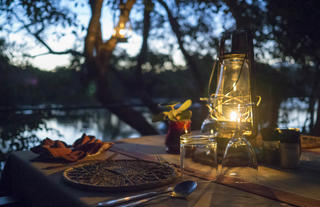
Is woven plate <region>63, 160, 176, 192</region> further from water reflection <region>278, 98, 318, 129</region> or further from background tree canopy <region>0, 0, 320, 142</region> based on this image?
water reflection <region>278, 98, 318, 129</region>

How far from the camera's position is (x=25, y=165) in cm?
110

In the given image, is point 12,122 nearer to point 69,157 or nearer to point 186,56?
point 69,157

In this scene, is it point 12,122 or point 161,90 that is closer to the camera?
point 12,122

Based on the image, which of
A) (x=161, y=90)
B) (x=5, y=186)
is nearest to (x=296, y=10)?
(x=5, y=186)

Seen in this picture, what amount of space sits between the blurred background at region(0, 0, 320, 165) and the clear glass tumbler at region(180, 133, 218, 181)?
1.32 m

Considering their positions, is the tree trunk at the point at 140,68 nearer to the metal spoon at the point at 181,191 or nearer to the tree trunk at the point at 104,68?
the tree trunk at the point at 104,68

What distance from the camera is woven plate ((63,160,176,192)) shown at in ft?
2.54

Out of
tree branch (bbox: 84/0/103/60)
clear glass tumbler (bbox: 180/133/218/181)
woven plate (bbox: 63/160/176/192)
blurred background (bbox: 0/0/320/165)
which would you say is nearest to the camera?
woven plate (bbox: 63/160/176/192)

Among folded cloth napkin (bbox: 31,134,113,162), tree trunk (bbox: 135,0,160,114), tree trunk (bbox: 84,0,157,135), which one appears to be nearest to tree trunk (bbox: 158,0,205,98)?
tree trunk (bbox: 135,0,160,114)

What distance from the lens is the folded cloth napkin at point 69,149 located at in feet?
3.64

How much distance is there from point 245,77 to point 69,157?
0.74 meters

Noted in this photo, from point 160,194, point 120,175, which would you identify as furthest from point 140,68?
point 160,194

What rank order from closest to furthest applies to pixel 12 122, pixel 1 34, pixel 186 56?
pixel 12 122 < pixel 1 34 < pixel 186 56

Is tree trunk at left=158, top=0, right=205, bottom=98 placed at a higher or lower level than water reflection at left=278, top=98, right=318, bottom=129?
higher
